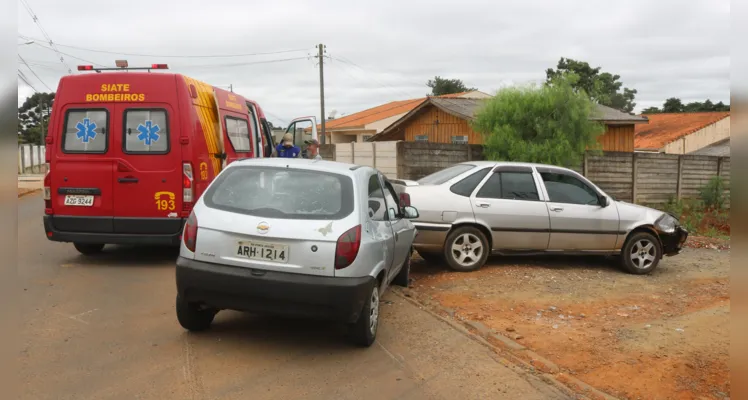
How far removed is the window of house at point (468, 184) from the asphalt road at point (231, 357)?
7.27ft

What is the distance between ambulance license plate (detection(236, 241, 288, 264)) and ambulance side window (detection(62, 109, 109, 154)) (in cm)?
446

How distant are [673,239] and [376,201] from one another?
5762mm

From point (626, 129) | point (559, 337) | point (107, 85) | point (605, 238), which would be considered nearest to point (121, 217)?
point (107, 85)

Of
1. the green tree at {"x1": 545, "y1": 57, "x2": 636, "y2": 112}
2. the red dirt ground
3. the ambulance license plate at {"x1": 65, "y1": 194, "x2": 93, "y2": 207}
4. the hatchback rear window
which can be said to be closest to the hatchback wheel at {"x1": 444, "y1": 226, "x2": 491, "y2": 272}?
the red dirt ground

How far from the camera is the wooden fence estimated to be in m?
14.3

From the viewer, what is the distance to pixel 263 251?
499cm

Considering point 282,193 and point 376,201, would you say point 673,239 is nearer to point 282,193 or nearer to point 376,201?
point 376,201

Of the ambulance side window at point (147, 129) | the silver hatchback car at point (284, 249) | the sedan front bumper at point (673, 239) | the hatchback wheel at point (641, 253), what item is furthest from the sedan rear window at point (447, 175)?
the ambulance side window at point (147, 129)

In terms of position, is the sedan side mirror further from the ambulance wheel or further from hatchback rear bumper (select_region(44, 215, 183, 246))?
the ambulance wheel

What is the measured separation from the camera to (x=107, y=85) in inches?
332

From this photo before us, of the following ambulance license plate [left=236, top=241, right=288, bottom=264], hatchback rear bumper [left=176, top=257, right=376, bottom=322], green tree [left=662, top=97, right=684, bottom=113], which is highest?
green tree [left=662, top=97, right=684, bottom=113]

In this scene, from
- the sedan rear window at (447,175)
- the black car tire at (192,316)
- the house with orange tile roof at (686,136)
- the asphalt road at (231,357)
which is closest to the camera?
the asphalt road at (231,357)

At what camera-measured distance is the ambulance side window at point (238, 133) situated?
1004cm

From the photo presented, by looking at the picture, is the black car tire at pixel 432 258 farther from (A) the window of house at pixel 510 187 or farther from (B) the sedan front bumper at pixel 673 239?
(B) the sedan front bumper at pixel 673 239
